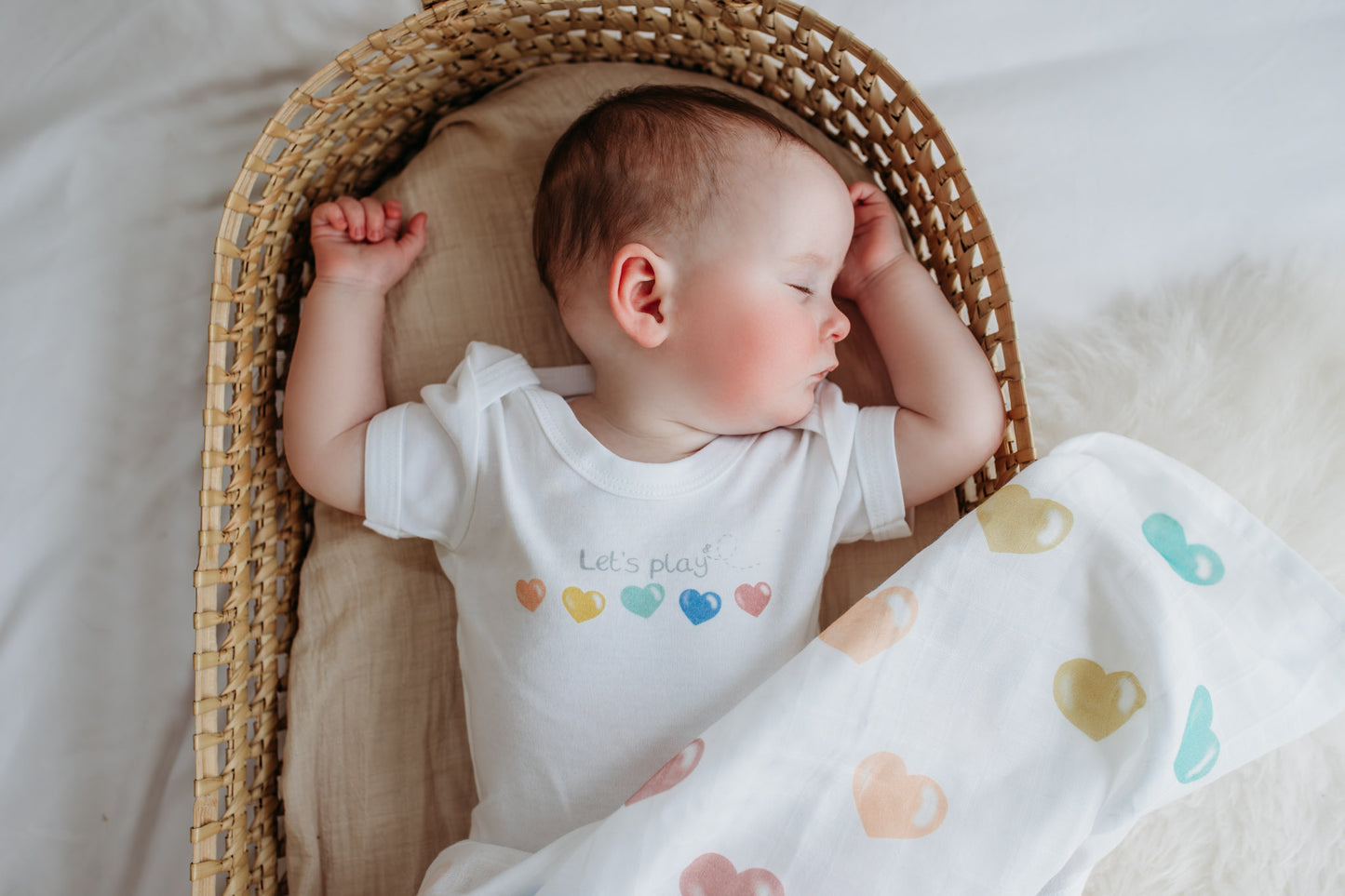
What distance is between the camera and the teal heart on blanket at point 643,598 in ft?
3.08

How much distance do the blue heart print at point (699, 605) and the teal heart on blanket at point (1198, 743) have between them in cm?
42

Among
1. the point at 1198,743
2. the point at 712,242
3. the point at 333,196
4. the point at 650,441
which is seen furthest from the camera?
the point at 333,196

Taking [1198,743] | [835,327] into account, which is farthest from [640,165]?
[1198,743]

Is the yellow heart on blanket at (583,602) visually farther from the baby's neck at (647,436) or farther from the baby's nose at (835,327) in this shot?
the baby's nose at (835,327)

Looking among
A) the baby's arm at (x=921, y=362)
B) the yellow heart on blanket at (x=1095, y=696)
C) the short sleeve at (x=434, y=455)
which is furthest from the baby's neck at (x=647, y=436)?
the yellow heart on blanket at (x=1095, y=696)

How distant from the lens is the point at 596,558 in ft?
3.13

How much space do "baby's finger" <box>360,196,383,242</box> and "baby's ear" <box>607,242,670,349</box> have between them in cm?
32

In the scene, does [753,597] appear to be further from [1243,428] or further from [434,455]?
[1243,428]

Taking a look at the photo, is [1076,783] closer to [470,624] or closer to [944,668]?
[944,668]

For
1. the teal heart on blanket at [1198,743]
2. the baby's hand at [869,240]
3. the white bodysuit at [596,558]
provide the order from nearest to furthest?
the teal heart on blanket at [1198,743], the white bodysuit at [596,558], the baby's hand at [869,240]

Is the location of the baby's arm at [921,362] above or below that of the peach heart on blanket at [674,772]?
above

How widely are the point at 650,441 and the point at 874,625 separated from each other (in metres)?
0.32

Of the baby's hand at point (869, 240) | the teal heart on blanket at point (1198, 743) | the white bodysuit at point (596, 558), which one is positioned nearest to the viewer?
the teal heart on blanket at point (1198, 743)

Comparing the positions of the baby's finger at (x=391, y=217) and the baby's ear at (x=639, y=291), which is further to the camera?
the baby's finger at (x=391, y=217)
